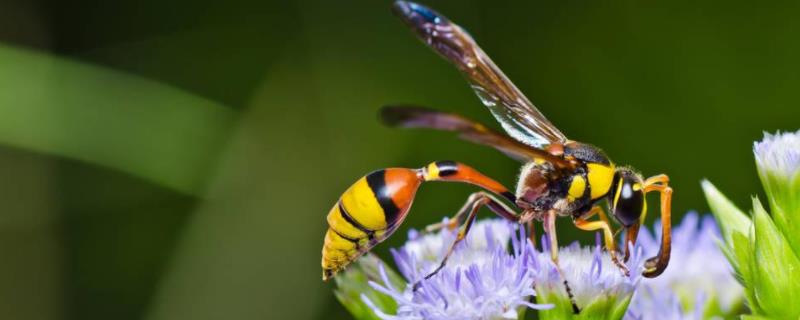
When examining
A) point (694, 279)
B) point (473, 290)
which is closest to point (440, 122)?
point (473, 290)

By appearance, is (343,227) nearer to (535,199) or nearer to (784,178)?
(535,199)

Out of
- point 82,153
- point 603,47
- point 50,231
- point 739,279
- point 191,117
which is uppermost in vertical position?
point 603,47

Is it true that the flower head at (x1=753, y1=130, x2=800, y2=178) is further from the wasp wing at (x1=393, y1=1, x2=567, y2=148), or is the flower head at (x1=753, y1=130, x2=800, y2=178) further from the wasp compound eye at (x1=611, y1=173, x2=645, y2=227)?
the wasp wing at (x1=393, y1=1, x2=567, y2=148)

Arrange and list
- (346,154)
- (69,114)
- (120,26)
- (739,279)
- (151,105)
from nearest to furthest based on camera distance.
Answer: (739,279), (69,114), (151,105), (346,154), (120,26)

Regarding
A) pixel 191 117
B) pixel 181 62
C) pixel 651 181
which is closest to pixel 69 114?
pixel 191 117

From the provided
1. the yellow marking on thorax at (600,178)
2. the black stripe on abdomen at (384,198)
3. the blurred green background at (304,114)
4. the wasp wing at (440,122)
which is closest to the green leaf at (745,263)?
the yellow marking on thorax at (600,178)

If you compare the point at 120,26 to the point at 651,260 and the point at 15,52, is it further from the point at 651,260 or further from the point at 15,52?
the point at 651,260

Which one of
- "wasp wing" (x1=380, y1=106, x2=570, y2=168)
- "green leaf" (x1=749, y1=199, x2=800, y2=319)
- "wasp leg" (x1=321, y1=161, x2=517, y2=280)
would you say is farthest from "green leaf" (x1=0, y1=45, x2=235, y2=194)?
"green leaf" (x1=749, y1=199, x2=800, y2=319)
